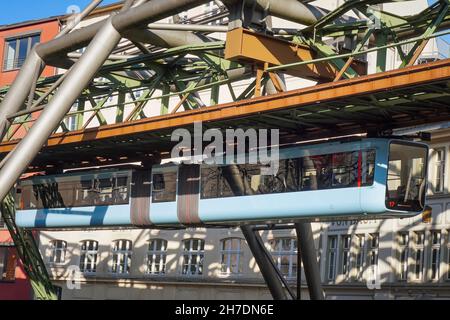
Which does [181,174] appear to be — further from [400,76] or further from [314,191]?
[400,76]

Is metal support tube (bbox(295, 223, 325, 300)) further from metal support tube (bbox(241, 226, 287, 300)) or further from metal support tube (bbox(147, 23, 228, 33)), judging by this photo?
metal support tube (bbox(147, 23, 228, 33))

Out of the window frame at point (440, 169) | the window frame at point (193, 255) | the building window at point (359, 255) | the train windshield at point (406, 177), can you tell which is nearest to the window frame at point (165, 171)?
the train windshield at point (406, 177)

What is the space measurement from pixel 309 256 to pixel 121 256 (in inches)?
1025

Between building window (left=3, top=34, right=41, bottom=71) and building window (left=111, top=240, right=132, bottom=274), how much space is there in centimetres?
1467

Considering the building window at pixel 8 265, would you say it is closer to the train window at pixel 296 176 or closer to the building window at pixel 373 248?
the building window at pixel 373 248

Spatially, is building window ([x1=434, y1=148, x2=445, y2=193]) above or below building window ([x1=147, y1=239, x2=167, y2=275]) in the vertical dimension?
above

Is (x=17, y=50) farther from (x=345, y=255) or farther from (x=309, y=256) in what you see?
(x=309, y=256)

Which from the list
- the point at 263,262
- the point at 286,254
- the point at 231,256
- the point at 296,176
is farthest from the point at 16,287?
the point at 296,176

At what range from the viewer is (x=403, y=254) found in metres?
43.4

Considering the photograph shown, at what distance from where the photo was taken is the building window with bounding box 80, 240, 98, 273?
192ft

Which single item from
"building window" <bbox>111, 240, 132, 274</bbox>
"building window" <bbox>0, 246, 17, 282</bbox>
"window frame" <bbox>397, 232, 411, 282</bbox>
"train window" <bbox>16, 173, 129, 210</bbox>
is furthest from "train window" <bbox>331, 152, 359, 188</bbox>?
"building window" <bbox>0, 246, 17, 282</bbox>

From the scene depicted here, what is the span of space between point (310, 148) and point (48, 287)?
69.4 feet

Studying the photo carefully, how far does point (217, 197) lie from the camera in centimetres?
2855
